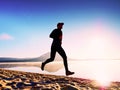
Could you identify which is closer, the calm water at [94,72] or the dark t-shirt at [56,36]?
the dark t-shirt at [56,36]

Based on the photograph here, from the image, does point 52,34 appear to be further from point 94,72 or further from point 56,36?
point 94,72

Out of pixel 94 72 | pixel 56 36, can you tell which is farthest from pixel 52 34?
pixel 94 72

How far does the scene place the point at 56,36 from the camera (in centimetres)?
997

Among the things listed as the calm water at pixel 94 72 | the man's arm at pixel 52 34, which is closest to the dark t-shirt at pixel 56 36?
the man's arm at pixel 52 34

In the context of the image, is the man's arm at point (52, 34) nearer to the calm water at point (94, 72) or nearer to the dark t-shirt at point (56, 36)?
the dark t-shirt at point (56, 36)

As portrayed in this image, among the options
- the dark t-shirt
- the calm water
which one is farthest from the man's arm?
the calm water

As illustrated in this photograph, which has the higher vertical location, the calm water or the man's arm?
the man's arm

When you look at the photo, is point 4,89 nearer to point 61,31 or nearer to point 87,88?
point 87,88

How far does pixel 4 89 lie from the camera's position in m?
7.11

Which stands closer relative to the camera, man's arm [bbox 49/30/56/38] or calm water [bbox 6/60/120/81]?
man's arm [bbox 49/30/56/38]

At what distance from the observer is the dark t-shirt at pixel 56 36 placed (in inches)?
393

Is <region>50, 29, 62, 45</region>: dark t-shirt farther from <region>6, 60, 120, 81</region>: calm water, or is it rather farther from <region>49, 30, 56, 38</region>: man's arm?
<region>6, 60, 120, 81</region>: calm water

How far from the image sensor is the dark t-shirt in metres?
9.98

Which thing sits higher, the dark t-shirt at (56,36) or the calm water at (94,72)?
the dark t-shirt at (56,36)
